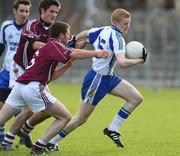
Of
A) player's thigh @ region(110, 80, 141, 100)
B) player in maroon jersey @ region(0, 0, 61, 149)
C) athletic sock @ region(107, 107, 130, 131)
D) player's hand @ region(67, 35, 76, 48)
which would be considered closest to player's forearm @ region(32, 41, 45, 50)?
player in maroon jersey @ region(0, 0, 61, 149)

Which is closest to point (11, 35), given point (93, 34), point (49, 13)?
point (49, 13)

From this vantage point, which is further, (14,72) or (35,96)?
(14,72)

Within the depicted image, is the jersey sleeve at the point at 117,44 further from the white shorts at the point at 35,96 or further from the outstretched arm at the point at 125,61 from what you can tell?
the white shorts at the point at 35,96

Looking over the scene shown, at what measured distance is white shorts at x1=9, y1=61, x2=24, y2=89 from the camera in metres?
13.1

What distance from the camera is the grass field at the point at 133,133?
503 inches

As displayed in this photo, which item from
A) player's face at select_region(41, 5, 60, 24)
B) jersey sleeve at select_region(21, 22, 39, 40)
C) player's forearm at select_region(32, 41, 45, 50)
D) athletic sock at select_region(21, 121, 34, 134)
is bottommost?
athletic sock at select_region(21, 121, 34, 134)

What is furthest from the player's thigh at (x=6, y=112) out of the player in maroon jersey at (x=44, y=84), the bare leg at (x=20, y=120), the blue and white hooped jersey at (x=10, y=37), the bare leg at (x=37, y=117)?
the blue and white hooped jersey at (x=10, y=37)

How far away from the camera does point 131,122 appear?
18.4 metres

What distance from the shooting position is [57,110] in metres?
12.0

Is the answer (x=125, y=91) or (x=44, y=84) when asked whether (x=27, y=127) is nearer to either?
(x=44, y=84)

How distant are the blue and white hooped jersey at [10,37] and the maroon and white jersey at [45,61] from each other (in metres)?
1.44

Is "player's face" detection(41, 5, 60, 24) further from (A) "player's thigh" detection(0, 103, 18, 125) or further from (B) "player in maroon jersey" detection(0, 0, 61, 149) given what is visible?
(A) "player's thigh" detection(0, 103, 18, 125)

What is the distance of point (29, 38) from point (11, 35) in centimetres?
104

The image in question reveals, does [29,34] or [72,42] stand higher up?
[29,34]
